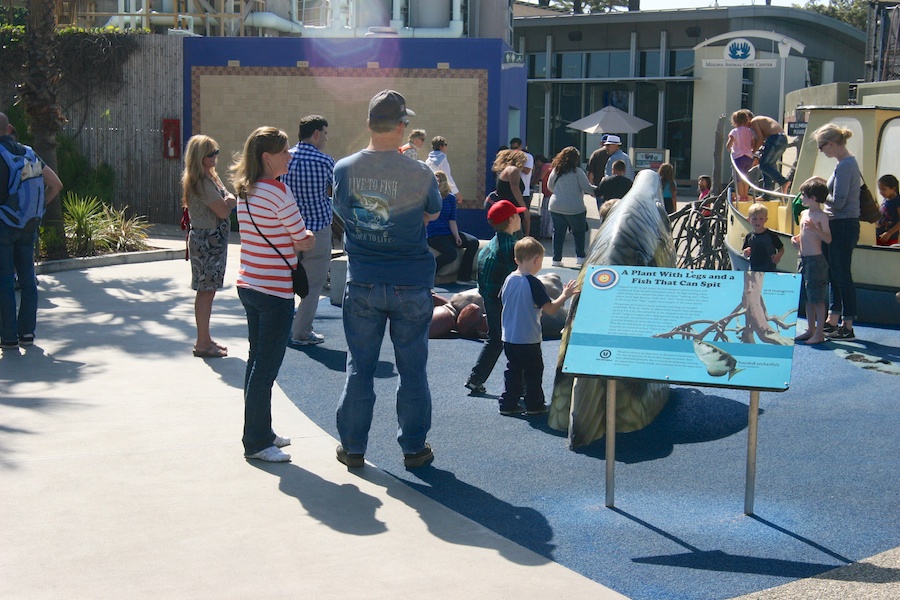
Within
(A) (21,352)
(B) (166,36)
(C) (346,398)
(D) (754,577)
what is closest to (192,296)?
(A) (21,352)

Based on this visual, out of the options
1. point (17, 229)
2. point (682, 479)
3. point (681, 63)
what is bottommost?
point (682, 479)

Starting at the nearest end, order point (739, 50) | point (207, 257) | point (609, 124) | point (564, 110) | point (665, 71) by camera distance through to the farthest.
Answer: point (207, 257), point (609, 124), point (739, 50), point (665, 71), point (564, 110)

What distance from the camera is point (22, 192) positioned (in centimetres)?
841

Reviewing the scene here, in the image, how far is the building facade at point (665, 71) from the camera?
3734 centimetres

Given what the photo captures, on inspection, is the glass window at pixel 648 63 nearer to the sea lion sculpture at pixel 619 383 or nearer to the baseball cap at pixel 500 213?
the sea lion sculpture at pixel 619 383

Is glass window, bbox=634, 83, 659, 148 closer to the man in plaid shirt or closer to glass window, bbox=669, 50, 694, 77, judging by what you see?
glass window, bbox=669, 50, 694, 77

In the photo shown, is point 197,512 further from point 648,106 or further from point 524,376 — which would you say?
Answer: point 648,106

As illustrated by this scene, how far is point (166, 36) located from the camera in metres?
19.6

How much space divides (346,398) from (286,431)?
1.01 metres

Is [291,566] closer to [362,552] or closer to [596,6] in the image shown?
[362,552]

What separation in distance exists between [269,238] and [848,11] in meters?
64.9

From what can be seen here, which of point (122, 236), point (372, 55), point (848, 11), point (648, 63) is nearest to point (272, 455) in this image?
point (122, 236)

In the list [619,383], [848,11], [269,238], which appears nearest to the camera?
[269,238]

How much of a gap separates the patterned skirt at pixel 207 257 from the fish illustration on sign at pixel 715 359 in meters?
4.46
